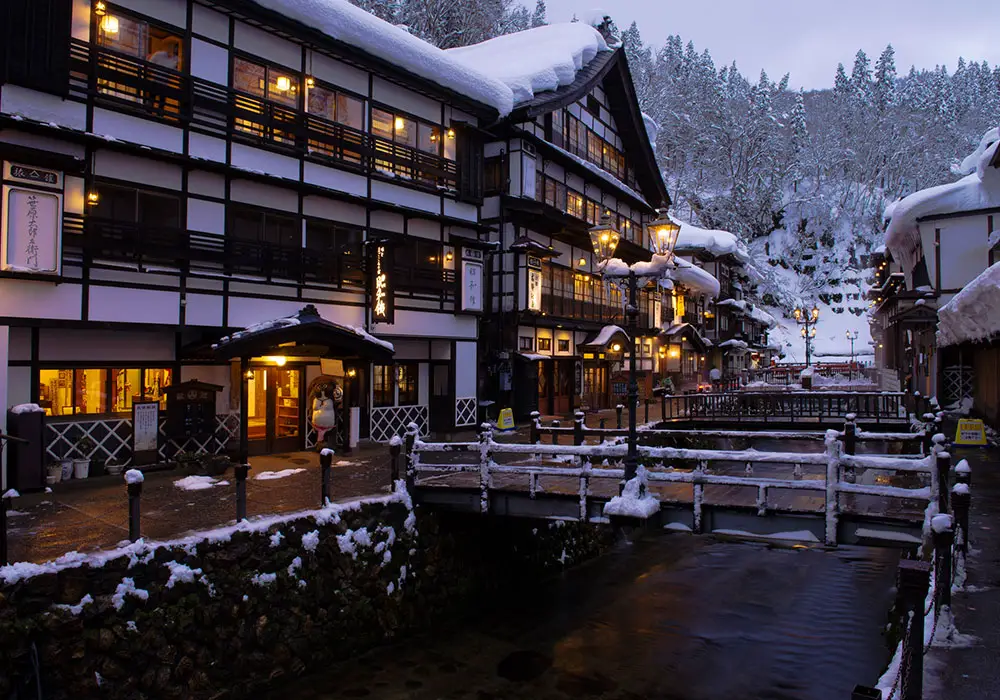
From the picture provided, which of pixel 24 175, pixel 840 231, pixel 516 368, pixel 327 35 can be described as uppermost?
pixel 840 231

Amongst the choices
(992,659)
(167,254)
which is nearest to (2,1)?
(167,254)

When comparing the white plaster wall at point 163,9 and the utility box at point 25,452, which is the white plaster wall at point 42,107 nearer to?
the white plaster wall at point 163,9

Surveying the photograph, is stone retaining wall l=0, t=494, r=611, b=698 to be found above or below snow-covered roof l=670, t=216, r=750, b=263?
below

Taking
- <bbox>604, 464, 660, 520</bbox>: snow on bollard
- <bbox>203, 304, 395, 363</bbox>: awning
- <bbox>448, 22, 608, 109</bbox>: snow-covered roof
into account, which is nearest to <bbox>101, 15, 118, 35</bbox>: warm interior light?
<bbox>203, 304, 395, 363</bbox>: awning

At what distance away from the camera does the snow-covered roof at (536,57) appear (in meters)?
29.5

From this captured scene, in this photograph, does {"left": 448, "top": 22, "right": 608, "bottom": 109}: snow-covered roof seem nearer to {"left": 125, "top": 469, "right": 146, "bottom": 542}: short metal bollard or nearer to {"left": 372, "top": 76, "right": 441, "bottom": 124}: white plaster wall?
{"left": 372, "top": 76, "right": 441, "bottom": 124}: white plaster wall

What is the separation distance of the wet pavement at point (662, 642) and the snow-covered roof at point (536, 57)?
63.6ft

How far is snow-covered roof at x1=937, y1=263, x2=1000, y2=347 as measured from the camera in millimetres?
21422

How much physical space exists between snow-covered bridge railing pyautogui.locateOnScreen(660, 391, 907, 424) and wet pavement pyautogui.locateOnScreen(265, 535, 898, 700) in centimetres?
810

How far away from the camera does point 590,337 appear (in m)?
36.3

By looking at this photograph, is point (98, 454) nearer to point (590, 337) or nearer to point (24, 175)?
point (24, 175)

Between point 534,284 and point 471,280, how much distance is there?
14.8 ft

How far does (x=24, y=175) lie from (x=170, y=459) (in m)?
7.85

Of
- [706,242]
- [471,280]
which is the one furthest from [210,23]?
[706,242]
